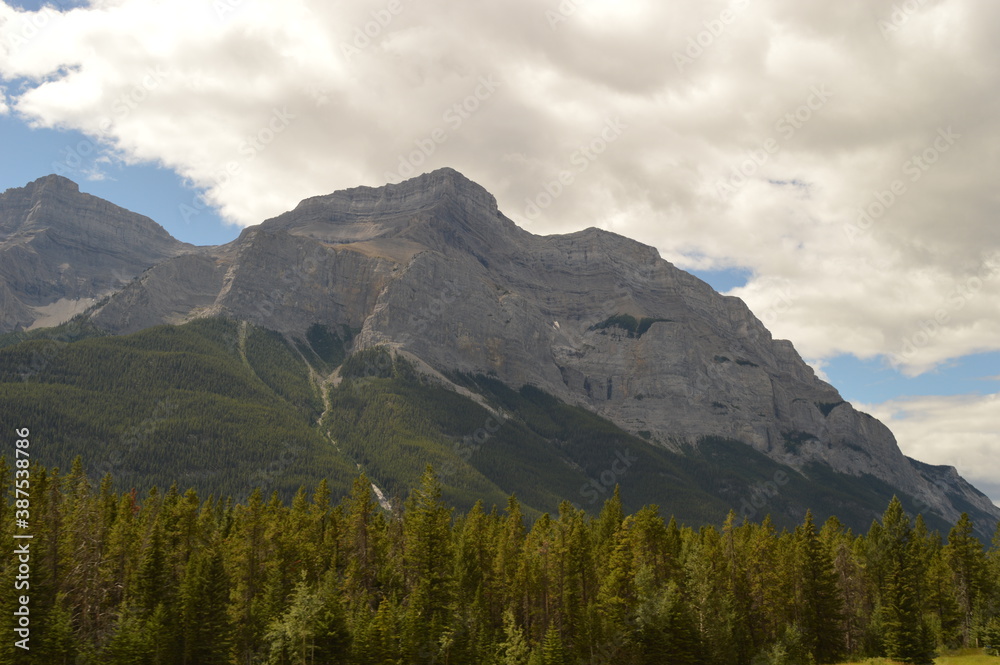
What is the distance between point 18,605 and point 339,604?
25.2m

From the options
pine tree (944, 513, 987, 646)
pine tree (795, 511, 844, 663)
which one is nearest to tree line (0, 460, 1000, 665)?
pine tree (795, 511, 844, 663)

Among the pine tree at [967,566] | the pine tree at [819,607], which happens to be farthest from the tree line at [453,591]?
the pine tree at [967,566]

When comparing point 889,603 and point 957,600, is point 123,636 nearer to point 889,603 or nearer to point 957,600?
point 889,603

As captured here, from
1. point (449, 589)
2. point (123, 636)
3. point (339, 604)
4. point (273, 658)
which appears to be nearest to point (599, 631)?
point (449, 589)

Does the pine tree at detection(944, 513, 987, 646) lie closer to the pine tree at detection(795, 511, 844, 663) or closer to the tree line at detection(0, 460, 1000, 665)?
the tree line at detection(0, 460, 1000, 665)

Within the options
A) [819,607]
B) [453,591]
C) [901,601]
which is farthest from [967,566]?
[453,591]

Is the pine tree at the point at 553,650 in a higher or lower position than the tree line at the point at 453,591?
lower

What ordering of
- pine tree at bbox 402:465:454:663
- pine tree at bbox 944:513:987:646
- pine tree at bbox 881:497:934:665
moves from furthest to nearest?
pine tree at bbox 944:513:987:646 → pine tree at bbox 402:465:454:663 → pine tree at bbox 881:497:934:665

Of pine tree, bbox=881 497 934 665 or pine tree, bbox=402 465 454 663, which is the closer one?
pine tree, bbox=881 497 934 665

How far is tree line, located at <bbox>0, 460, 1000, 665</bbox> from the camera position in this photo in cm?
6925

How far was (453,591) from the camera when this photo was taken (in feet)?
266

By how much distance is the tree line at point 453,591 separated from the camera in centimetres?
6925

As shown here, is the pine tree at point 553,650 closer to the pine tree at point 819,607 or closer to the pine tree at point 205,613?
the pine tree at point 819,607

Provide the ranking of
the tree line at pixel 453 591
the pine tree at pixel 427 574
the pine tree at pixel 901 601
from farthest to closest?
the pine tree at pixel 427 574 → the pine tree at pixel 901 601 → the tree line at pixel 453 591
